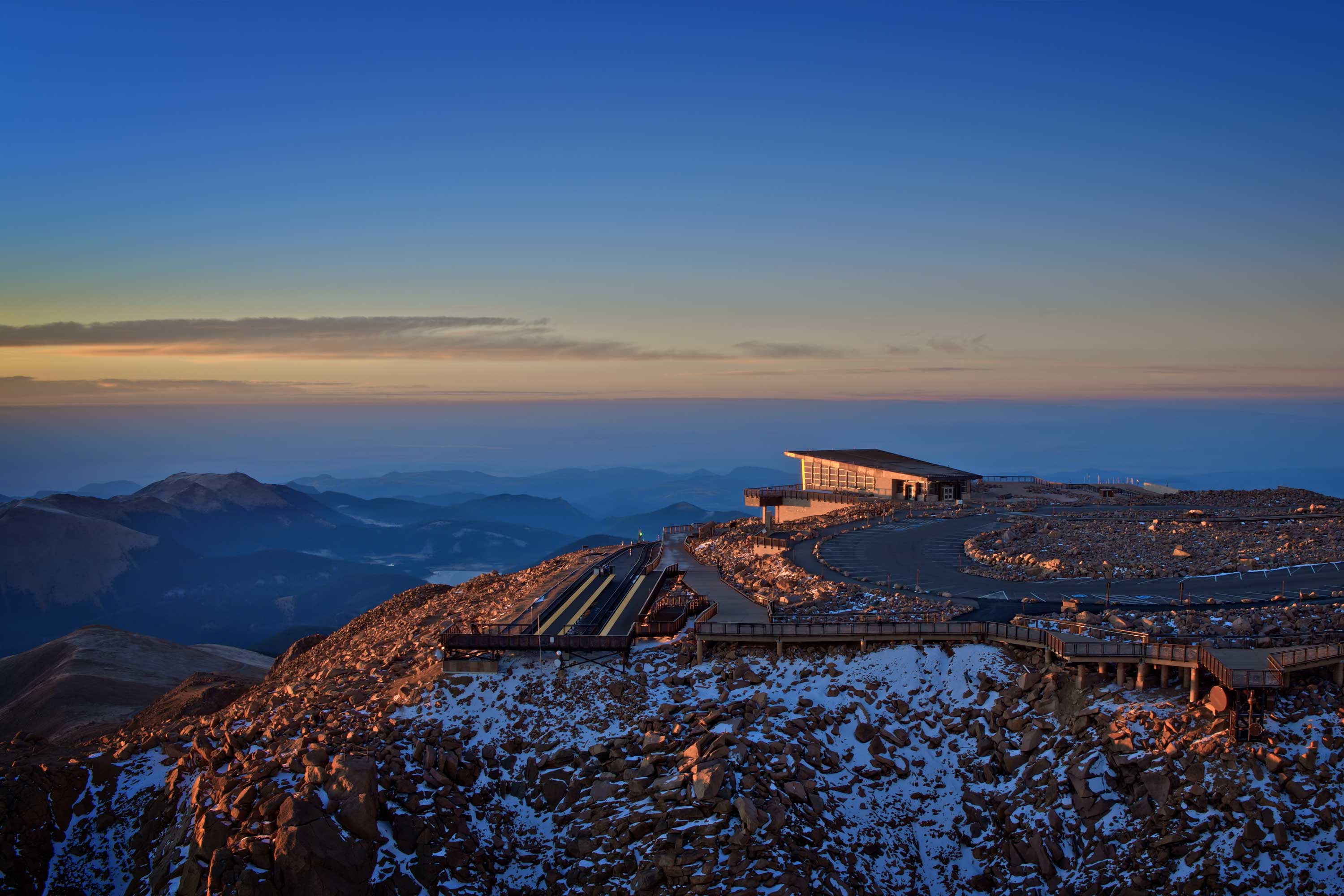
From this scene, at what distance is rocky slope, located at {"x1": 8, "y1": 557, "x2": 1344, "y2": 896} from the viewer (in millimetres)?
23891

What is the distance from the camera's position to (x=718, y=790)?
2525cm

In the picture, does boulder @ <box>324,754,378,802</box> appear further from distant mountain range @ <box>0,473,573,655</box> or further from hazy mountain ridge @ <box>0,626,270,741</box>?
distant mountain range @ <box>0,473,573,655</box>

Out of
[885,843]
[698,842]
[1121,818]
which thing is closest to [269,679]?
[698,842]

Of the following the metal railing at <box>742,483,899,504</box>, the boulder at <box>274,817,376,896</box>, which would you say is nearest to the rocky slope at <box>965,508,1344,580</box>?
the metal railing at <box>742,483,899,504</box>

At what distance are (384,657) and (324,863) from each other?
15.6 m

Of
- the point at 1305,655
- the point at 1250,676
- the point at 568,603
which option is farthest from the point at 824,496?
the point at 1250,676

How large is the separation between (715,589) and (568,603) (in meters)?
7.12

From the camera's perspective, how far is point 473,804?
27047 millimetres

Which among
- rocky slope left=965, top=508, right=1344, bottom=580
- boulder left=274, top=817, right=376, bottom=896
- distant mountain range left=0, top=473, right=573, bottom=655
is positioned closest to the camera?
boulder left=274, top=817, right=376, bottom=896

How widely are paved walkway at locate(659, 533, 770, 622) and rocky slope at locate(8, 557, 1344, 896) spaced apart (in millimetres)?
3479

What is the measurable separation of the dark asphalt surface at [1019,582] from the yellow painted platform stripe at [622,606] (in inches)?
338

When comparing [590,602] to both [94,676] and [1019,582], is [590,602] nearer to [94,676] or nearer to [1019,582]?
[1019,582]

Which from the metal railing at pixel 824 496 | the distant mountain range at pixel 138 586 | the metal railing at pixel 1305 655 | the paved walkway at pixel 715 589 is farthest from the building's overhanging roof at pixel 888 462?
the distant mountain range at pixel 138 586

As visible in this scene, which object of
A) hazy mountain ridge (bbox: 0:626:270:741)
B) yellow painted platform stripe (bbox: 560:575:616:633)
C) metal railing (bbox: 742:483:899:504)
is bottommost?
hazy mountain ridge (bbox: 0:626:270:741)
